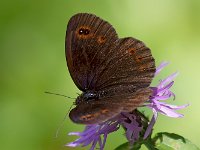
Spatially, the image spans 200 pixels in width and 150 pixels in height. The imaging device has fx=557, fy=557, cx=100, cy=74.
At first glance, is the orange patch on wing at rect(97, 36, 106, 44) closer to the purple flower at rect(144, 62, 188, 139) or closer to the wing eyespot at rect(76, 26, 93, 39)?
the wing eyespot at rect(76, 26, 93, 39)

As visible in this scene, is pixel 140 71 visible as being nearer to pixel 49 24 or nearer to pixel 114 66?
pixel 114 66

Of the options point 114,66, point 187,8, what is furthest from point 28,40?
point 114,66

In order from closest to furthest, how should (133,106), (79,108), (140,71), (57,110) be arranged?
(133,106) < (79,108) < (140,71) < (57,110)

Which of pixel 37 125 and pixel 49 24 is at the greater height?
pixel 49 24

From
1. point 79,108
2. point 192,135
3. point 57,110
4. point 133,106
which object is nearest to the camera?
point 133,106

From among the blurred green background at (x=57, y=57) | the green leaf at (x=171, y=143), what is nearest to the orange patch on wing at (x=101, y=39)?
the green leaf at (x=171, y=143)

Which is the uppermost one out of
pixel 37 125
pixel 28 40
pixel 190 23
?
pixel 190 23
